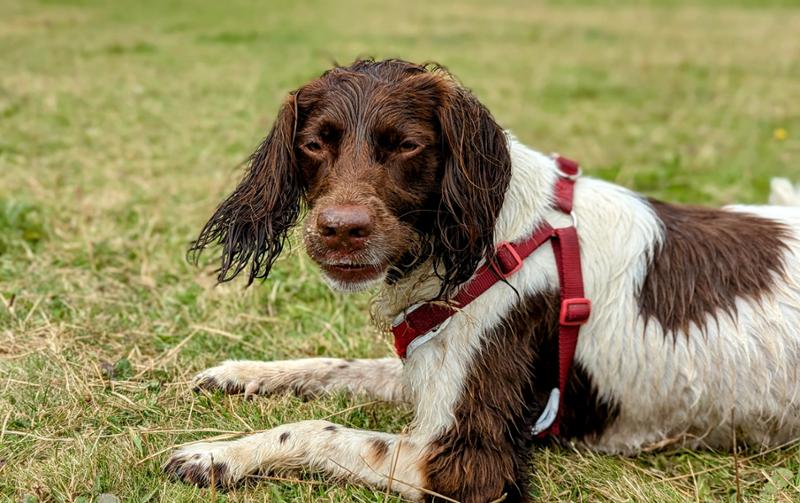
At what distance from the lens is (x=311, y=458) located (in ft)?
10.2

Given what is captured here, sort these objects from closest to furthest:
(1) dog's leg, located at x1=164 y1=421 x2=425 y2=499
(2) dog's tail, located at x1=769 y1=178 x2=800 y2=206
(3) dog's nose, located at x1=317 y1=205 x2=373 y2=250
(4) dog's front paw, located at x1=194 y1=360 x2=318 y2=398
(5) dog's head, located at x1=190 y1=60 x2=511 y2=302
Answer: (3) dog's nose, located at x1=317 y1=205 x2=373 y2=250, (5) dog's head, located at x1=190 y1=60 x2=511 y2=302, (1) dog's leg, located at x1=164 y1=421 x2=425 y2=499, (4) dog's front paw, located at x1=194 y1=360 x2=318 y2=398, (2) dog's tail, located at x1=769 y1=178 x2=800 y2=206

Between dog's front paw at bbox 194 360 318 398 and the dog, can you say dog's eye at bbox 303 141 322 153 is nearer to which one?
the dog

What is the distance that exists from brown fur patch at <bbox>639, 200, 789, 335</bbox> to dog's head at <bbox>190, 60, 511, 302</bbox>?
0.71 m

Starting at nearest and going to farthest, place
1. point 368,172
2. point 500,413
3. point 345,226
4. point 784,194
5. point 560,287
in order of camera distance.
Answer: point 345,226
point 368,172
point 500,413
point 560,287
point 784,194

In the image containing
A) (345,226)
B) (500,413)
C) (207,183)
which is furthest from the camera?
(207,183)

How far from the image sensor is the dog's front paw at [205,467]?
3.03 m

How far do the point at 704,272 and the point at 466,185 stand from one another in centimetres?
102

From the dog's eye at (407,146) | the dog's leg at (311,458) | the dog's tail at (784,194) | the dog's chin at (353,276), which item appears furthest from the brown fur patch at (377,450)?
the dog's tail at (784,194)

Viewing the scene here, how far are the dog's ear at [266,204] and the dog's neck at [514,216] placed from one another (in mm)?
474

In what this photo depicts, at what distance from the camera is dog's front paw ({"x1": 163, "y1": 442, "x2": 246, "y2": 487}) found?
303 centimetres

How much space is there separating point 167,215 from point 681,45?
1188 centimetres

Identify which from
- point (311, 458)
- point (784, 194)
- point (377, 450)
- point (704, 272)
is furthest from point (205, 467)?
point (784, 194)

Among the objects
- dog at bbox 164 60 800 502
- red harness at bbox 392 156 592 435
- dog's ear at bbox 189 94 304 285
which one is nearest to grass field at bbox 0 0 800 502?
dog at bbox 164 60 800 502

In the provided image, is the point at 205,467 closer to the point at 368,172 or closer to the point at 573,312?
the point at 368,172
